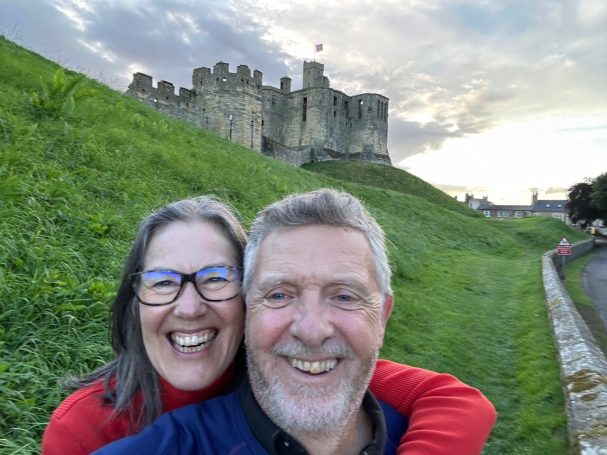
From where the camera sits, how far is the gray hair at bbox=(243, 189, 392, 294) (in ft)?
6.72

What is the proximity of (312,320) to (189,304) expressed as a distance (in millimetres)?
617

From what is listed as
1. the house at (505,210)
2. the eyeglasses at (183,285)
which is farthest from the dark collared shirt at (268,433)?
the house at (505,210)

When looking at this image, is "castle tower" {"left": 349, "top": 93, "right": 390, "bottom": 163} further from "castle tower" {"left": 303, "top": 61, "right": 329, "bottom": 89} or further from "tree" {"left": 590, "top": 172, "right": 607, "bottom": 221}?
"tree" {"left": 590, "top": 172, "right": 607, "bottom": 221}

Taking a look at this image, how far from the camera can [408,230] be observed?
763 inches

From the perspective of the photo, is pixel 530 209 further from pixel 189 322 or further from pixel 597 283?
pixel 189 322

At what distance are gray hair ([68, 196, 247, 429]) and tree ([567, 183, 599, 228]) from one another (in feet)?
192

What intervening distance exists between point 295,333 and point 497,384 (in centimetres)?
561

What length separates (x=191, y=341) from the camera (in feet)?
7.22

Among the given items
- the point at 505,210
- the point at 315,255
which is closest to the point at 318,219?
the point at 315,255

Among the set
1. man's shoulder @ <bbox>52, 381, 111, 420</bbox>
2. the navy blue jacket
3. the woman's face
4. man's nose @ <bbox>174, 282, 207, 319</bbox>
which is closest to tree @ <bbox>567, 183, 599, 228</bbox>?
the woman's face

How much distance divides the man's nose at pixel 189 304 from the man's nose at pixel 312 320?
50 cm

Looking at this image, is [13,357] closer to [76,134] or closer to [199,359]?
[199,359]

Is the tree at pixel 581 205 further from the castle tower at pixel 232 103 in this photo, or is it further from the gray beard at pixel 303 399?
the gray beard at pixel 303 399

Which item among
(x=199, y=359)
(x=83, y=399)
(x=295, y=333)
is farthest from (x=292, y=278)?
(x=83, y=399)
